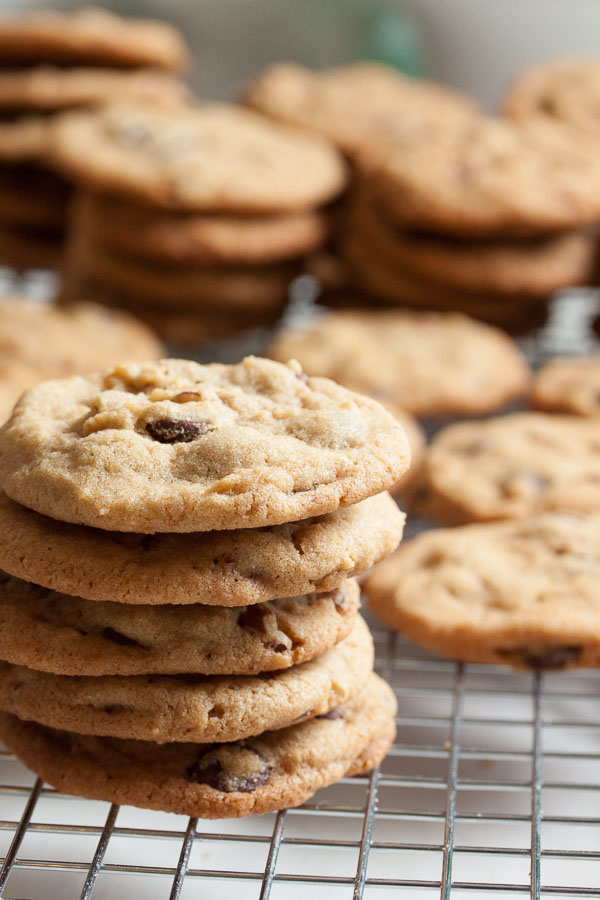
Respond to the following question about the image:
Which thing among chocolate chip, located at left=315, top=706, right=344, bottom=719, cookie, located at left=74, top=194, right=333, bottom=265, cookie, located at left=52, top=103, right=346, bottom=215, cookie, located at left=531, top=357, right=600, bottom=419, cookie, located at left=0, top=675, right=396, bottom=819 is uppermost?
cookie, located at left=52, top=103, right=346, bottom=215

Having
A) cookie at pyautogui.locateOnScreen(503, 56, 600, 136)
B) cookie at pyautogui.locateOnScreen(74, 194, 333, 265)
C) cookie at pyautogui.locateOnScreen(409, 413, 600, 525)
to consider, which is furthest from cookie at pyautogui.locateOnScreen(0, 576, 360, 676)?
cookie at pyautogui.locateOnScreen(503, 56, 600, 136)

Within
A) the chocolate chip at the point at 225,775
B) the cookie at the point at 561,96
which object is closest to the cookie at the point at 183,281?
the cookie at the point at 561,96

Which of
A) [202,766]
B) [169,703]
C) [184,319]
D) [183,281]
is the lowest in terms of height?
[184,319]

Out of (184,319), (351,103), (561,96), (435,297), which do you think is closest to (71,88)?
(184,319)

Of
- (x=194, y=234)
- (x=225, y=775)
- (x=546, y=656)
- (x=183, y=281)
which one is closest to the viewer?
(x=225, y=775)

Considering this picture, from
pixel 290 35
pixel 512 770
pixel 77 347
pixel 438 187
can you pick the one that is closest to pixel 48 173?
pixel 77 347

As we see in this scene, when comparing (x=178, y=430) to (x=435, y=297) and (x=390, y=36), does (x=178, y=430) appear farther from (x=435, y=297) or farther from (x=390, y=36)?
(x=390, y=36)

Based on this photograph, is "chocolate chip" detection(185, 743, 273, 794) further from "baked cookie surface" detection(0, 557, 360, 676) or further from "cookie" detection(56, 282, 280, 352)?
"cookie" detection(56, 282, 280, 352)

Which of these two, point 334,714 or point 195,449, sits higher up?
point 195,449
